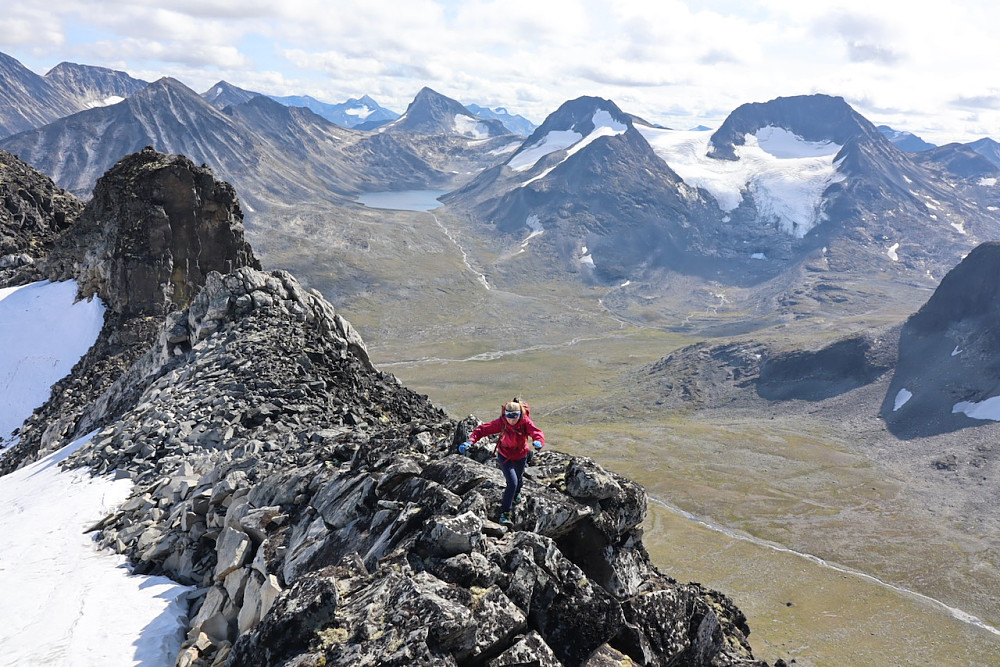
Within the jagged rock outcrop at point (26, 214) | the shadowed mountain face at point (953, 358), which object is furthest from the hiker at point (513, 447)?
the shadowed mountain face at point (953, 358)

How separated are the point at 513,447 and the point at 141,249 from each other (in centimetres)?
4422

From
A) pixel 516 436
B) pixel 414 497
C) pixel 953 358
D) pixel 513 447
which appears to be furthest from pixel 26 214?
pixel 953 358

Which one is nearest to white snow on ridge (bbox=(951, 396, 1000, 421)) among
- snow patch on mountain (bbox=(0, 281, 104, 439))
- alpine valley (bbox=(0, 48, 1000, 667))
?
alpine valley (bbox=(0, 48, 1000, 667))

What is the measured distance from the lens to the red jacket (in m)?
14.8

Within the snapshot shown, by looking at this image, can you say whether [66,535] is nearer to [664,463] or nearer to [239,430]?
[239,430]

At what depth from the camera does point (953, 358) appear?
150375 millimetres

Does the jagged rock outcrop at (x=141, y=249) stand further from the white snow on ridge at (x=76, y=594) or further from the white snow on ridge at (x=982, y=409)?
the white snow on ridge at (x=982, y=409)

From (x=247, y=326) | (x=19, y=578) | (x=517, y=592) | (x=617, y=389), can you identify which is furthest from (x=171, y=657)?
(x=617, y=389)

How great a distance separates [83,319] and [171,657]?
40.9 meters

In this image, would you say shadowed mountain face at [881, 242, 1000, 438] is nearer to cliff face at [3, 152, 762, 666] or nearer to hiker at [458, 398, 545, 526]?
cliff face at [3, 152, 762, 666]

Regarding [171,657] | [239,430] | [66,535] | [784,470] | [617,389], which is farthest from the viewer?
[617,389]

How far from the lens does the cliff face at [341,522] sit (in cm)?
1127

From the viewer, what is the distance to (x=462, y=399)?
151875 mm

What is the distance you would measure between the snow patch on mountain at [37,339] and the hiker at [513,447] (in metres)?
39.2
